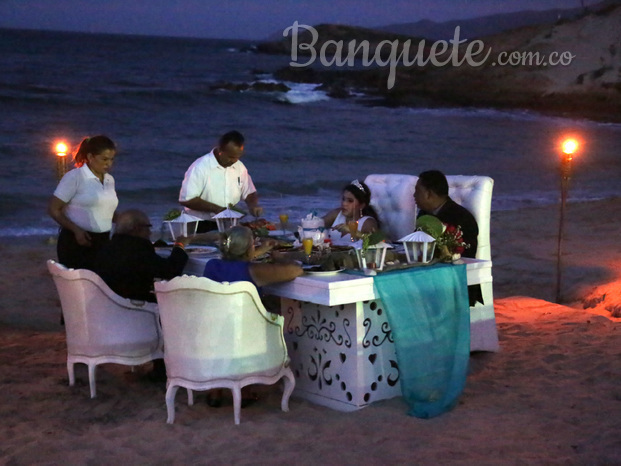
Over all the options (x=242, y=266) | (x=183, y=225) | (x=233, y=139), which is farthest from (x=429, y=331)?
(x=233, y=139)

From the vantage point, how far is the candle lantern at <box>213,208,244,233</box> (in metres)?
5.63

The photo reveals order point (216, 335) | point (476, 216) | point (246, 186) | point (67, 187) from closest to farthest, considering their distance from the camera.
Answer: point (216, 335)
point (67, 187)
point (476, 216)
point (246, 186)

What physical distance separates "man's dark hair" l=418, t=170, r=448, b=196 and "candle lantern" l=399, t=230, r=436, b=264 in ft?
2.33

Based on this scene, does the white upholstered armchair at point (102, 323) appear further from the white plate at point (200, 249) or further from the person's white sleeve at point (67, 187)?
the person's white sleeve at point (67, 187)

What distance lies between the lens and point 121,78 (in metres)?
33.5

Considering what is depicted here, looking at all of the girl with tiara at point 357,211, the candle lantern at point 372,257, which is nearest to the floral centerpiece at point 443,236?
the candle lantern at point 372,257

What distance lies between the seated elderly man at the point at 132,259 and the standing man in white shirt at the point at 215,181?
139 cm

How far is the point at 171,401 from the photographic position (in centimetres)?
445

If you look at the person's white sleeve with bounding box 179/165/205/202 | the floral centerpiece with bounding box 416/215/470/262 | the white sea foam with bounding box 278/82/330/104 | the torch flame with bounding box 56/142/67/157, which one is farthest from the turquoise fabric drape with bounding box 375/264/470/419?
the white sea foam with bounding box 278/82/330/104

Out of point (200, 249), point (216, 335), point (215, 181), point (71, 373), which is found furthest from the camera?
point (215, 181)

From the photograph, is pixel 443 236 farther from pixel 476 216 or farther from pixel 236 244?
pixel 236 244

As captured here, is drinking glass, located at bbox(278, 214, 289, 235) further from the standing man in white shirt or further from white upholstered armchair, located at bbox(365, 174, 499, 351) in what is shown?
white upholstered armchair, located at bbox(365, 174, 499, 351)

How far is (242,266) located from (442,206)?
150cm

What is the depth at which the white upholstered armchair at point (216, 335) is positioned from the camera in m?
4.18
